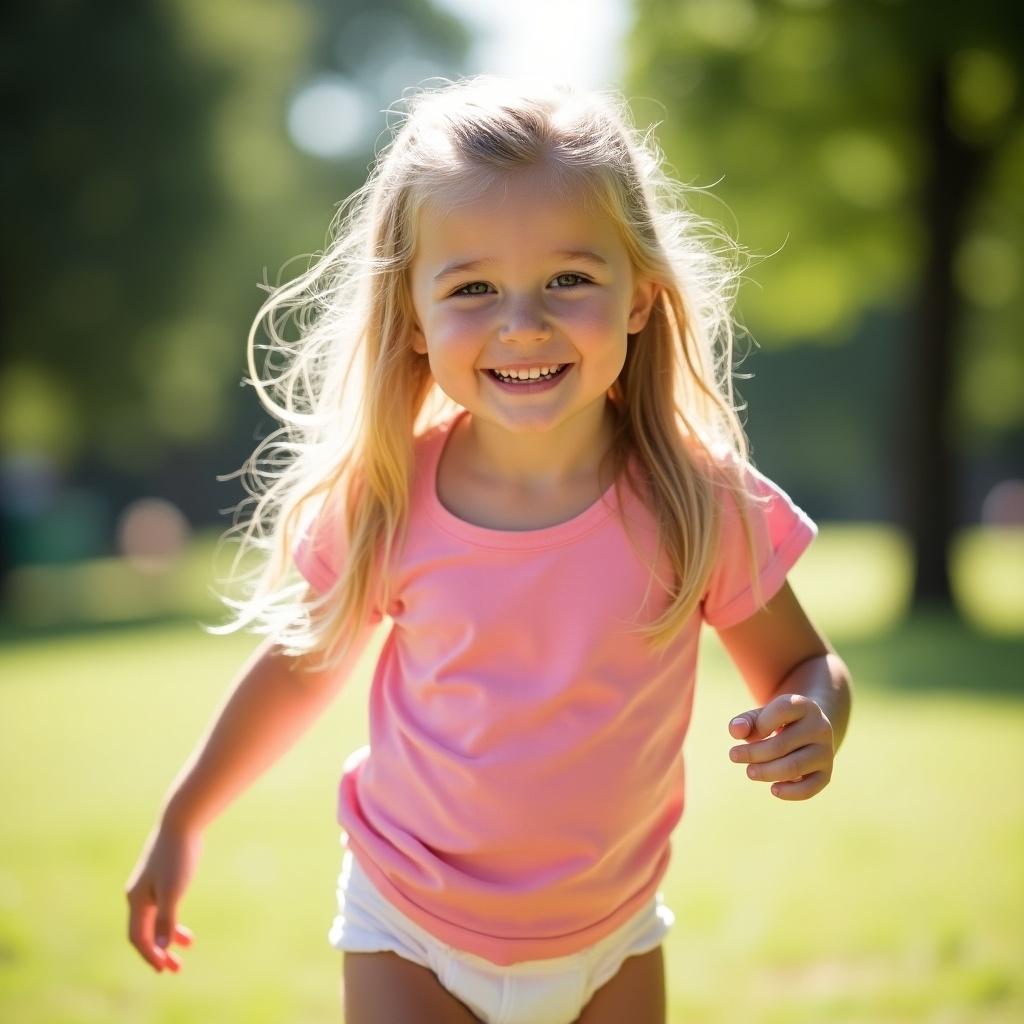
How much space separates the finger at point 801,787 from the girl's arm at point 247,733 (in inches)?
33.0

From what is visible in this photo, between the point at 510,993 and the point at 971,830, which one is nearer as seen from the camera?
the point at 510,993

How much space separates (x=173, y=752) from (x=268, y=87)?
49.8 feet

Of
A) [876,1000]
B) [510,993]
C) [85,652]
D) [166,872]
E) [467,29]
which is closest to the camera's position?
[510,993]

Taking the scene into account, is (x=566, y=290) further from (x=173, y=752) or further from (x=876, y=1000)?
(x=173, y=752)

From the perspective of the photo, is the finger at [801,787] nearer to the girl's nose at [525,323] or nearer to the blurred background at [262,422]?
the girl's nose at [525,323]

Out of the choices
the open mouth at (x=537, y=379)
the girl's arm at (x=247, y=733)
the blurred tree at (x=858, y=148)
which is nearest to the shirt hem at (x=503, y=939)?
the girl's arm at (x=247, y=733)

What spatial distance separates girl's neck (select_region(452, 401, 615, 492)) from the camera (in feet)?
7.39

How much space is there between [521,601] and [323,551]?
1.40 feet

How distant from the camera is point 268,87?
19.8 m

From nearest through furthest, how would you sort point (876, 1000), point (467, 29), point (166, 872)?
point (166, 872)
point (876, 1000)
point (467, 29)

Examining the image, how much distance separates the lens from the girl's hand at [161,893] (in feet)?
7.27

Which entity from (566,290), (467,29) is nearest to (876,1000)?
(566,290)

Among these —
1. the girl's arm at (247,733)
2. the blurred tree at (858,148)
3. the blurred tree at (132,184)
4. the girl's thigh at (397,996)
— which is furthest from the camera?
the blurred tree at (132,184)

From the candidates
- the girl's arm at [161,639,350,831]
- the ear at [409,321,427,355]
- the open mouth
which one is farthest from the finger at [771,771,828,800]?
the ear at [409,321,427,355]
